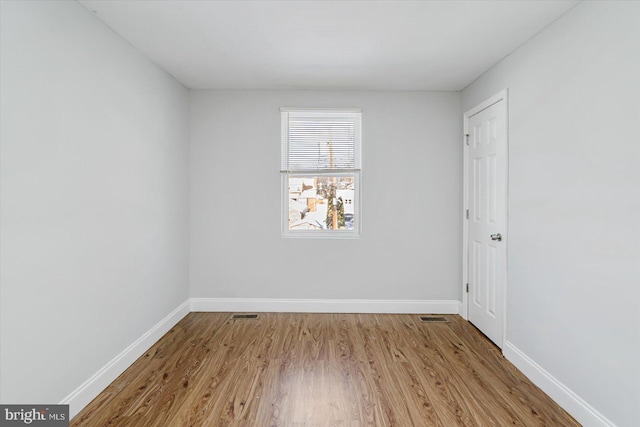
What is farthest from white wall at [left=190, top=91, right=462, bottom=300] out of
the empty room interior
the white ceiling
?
the white ceiling

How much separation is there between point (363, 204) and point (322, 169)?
2.06 ft

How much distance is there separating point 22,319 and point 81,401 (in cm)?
75

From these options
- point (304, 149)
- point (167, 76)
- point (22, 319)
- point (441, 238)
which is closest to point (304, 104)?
point (304, 149)

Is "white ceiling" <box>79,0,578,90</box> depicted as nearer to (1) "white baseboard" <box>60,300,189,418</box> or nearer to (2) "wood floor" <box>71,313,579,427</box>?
(1) "white baseboard" <box>60,300,189,418</box>

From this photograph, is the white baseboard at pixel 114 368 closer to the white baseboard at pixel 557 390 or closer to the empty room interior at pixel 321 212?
the empty room interior at pixel 321 212

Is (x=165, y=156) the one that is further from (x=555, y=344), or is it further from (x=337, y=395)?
(x=555, y=344)

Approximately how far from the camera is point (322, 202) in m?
4.07

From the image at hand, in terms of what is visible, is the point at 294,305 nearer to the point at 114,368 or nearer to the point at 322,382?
the point at 322,382

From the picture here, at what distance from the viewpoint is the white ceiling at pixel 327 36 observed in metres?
2.25

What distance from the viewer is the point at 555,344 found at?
7.65 ft

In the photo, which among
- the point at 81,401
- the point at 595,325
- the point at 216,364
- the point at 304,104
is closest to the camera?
the point at 595,325

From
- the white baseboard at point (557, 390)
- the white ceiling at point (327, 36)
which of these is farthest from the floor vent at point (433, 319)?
the white ceiling at point (327, 36)

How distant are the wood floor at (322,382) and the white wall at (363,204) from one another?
1.98 feet

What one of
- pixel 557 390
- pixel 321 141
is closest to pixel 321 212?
pixel 321 141
